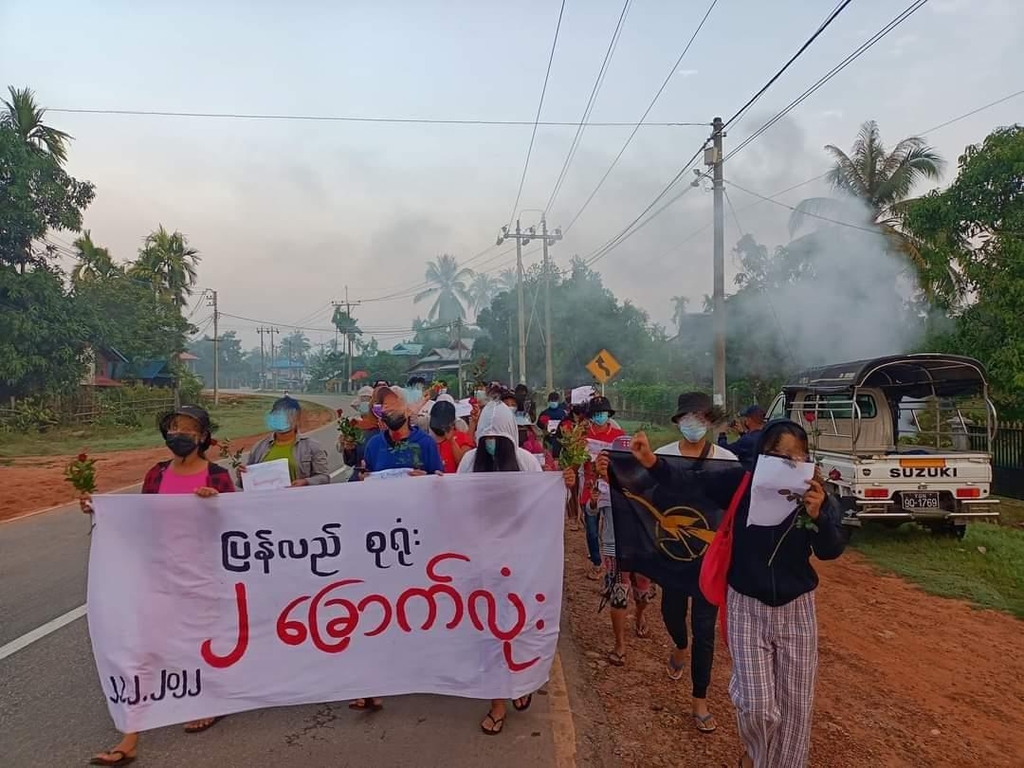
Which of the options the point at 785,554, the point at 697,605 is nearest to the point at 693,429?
the point at 697,605

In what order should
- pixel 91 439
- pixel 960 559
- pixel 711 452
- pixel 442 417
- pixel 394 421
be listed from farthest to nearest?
pixel 91 439
pixel 960 559
pixel 442 417
pixel 394 421
pixel 711 452

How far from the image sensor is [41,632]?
213 inches

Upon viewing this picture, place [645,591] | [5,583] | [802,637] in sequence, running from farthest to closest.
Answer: [5,583] < [645,591] < [802,637]

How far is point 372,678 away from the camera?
12.6ft

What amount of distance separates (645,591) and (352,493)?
230 cm

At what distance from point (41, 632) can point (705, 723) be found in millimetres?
4730

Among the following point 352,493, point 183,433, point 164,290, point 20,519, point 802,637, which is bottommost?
point 20,519

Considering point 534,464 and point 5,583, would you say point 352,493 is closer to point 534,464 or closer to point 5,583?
point 534,464

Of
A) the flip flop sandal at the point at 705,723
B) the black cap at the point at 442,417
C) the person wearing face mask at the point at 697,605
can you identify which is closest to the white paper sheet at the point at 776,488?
the person wearing face mask at the point at 697,605

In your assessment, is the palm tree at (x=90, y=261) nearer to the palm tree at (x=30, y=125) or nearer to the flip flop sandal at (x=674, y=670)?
the palm tree at (x=30, y=125)

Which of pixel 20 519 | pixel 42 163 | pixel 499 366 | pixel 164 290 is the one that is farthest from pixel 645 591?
pixel 164 290

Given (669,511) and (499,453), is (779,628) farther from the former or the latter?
(499,453)

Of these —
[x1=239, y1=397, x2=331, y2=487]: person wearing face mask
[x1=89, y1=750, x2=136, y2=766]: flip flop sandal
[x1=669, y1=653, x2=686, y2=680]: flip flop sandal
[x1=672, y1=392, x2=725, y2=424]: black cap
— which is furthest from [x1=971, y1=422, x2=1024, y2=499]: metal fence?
[x1=89, y1=750, x2=136, y2=766]: flip flop sandal

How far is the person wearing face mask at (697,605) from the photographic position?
381cm
